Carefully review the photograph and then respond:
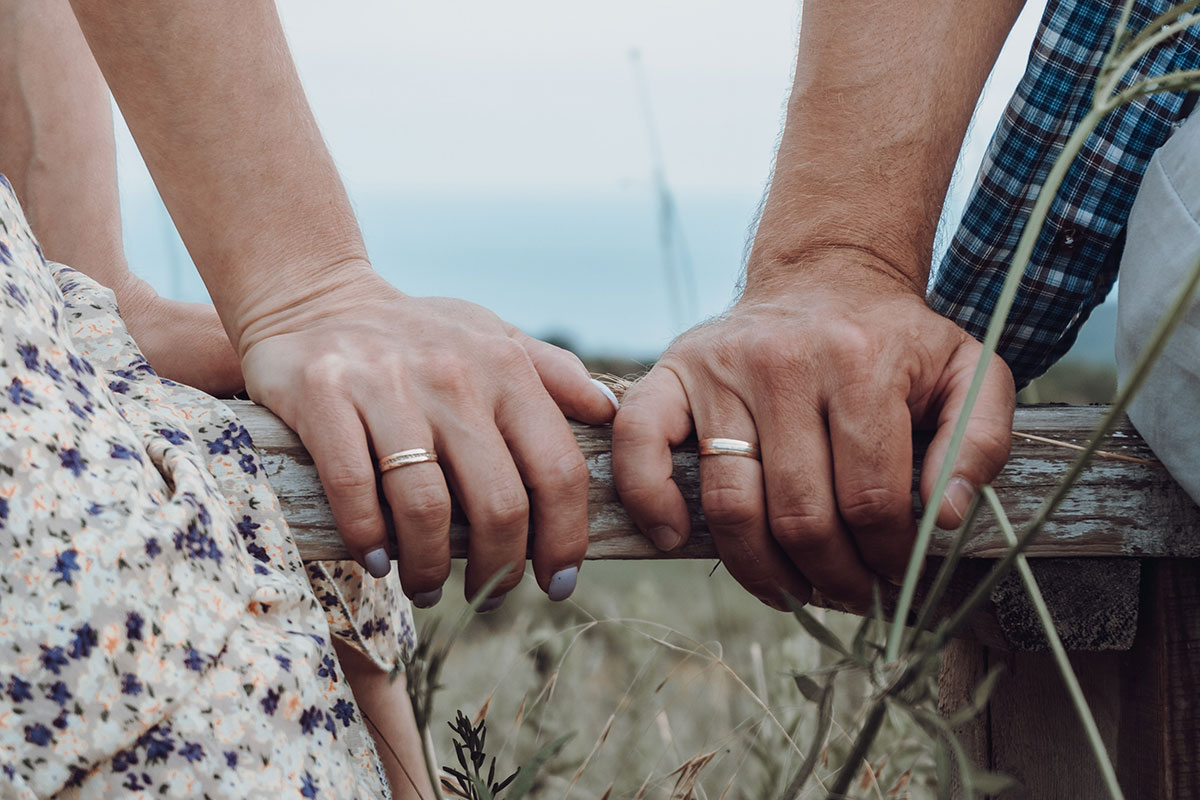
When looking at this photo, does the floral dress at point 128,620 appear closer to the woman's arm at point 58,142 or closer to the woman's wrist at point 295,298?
the woman's wrist at point 295,298

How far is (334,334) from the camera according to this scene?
35.2 inches

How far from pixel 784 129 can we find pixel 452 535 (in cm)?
54

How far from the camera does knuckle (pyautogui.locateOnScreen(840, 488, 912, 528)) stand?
79cm

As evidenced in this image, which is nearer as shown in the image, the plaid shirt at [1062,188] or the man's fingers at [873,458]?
the man's fingers at [873,458]

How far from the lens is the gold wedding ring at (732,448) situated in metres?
0.83

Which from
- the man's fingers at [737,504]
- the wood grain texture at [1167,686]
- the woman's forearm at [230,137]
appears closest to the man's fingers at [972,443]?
the man's fingers at [737,504]

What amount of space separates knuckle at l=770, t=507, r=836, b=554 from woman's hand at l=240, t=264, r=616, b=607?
16 centimetres

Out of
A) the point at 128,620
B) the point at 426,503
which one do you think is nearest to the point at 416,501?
the point at 426,503

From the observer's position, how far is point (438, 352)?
0.85 metres

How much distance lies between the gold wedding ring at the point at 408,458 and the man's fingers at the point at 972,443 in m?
0.39

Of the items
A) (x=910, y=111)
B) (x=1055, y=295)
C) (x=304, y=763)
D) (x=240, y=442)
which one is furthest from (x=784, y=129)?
(x=304, y=763)

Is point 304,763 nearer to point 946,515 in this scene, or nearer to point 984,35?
point 946,515

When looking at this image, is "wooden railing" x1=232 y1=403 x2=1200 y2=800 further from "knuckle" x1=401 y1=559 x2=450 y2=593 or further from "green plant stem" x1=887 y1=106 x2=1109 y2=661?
"green plant stem" x1=887 y1=106 x2=1109 y2=661

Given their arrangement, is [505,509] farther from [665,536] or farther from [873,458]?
[873,458]
